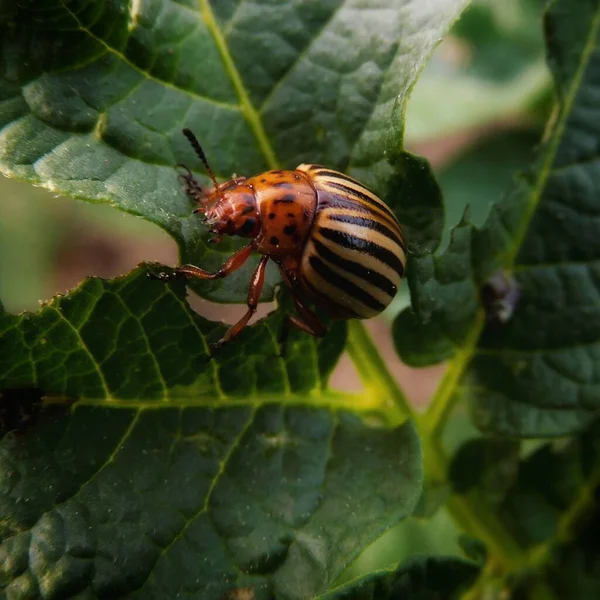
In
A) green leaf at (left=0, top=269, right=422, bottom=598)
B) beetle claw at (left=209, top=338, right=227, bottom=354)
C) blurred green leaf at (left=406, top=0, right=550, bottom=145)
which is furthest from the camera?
blurred green leaf at (left=406, top=0, right=550, bottom=145)

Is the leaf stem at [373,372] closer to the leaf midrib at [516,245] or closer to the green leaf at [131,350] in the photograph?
the leaf midrib at [516,245]

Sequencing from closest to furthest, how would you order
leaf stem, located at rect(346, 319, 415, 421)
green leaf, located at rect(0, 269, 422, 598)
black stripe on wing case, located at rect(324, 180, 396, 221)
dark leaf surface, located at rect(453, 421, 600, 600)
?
green leaf, located at rect(0, 269, 422, 598), black stripe on wing case, located at rect(324, 180, 396, 221), leaf stem, located at rect(346, 319, 415, 421), dark leaf surface, located at rect(453, 421, 600, 600)

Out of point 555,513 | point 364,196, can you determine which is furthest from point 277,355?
point 555,513

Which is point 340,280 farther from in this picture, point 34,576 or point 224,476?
point 34,576

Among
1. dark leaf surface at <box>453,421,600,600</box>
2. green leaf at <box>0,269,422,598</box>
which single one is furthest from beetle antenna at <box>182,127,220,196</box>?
dark leaf surface at <box>453,421,600,600</box>

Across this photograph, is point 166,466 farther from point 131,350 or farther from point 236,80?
point 236,80

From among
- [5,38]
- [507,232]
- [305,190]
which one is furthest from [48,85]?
[507,232]

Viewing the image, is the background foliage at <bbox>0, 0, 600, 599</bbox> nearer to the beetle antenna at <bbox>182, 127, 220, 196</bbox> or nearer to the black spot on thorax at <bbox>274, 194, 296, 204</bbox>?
the beetle antenna at <bbox>182, 127, 220, 196</bbox>

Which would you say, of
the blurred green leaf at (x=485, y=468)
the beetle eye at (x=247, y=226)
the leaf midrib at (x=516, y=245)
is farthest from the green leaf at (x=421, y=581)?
the beetle eye at (x=247, y=226)
